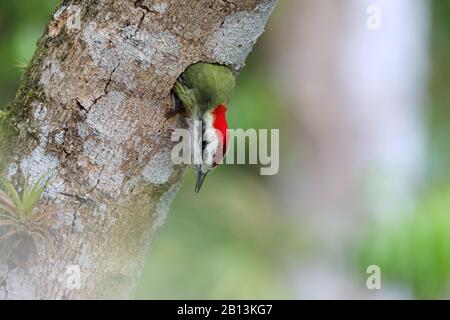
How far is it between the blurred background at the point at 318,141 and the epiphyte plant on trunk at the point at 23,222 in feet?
6.18

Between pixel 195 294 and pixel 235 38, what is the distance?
1.03 m

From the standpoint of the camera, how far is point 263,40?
6.34m

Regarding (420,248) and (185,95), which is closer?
(185,95)

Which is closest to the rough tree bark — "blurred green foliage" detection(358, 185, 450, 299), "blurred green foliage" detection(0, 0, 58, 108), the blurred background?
"blurred green foliage" detection(358, 185, 450, 299)

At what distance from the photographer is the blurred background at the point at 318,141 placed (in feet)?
15.4

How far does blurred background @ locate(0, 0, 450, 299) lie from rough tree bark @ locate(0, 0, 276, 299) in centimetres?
182

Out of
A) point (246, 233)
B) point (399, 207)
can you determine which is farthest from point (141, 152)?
point (246, 233)

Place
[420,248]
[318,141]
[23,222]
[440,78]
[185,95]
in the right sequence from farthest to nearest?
[440,78] → [318,141] → [420,248] → [185,95] → [23,222]

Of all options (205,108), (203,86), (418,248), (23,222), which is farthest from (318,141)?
(23,222)

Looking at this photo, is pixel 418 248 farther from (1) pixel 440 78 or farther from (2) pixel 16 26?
(1) pixel 440 78

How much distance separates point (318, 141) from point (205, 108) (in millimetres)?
3470

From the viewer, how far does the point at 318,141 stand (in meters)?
5.83

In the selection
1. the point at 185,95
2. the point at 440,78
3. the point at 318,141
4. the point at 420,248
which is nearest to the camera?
the point at 185,95

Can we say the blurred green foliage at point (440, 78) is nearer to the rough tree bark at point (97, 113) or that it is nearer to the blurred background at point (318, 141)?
the blurred background at point (318, 141)
